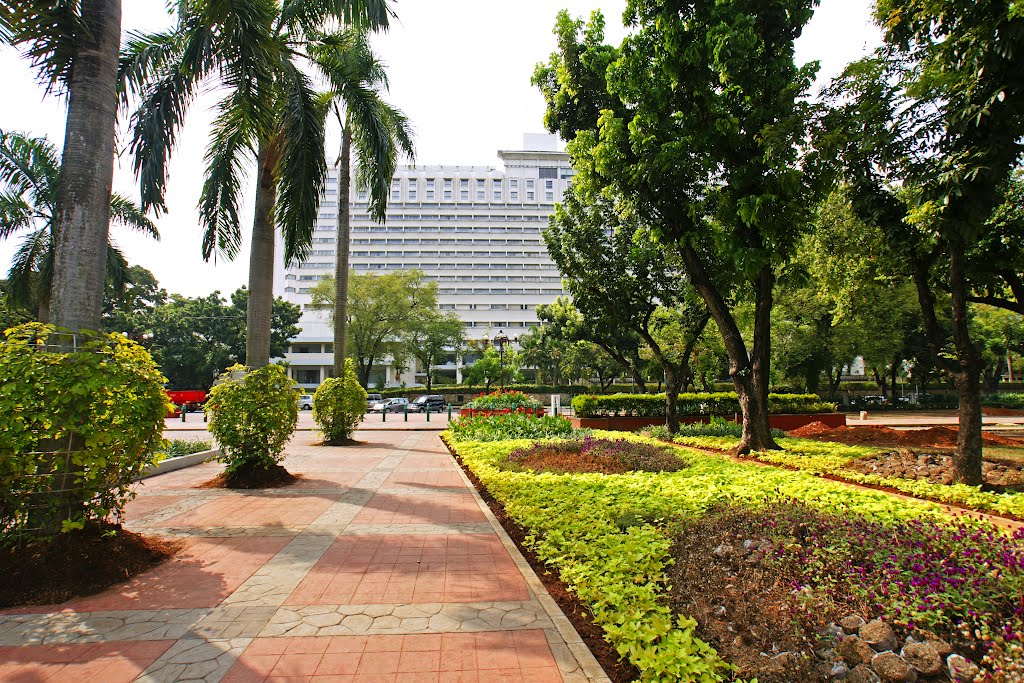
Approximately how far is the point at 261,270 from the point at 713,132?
8.67 meters

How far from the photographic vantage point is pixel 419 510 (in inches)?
283

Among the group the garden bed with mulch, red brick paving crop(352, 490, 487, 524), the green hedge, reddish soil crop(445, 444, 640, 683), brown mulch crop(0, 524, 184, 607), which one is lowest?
red brick paving crop(352, 490, 487, 524)

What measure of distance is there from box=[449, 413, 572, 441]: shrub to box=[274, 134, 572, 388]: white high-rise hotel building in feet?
248

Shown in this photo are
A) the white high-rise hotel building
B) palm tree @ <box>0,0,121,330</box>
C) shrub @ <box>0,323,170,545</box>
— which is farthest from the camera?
the white high-rise hotel building

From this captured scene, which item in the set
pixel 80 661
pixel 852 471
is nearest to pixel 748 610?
pixel 80 661

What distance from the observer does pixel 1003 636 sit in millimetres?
2762

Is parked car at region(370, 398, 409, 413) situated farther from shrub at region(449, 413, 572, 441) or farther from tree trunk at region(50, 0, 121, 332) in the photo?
tree trunk at region(50, 0, 121, 332)

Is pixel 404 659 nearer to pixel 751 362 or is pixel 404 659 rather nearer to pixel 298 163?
pixel 298 163

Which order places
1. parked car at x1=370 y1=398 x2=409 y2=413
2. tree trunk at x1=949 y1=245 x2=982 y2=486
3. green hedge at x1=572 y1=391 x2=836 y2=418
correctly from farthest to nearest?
parked car at x1=370 y1=398 x2=409 y2=413 → green hedge at x1=572 y1=391 x2=836 y2=418 → tree trunk at x1=949 y1=245 x2=982 y2=486

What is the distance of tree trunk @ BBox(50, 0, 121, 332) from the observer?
16.2 feet

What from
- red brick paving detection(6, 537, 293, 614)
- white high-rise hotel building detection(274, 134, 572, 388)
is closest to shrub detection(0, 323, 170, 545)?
red brick paving detection(6, 537, 293, 614)

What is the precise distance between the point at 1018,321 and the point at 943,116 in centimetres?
3867

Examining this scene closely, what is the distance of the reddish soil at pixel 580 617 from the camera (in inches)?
122

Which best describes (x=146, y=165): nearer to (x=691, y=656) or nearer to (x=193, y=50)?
(x=193, y=50)
